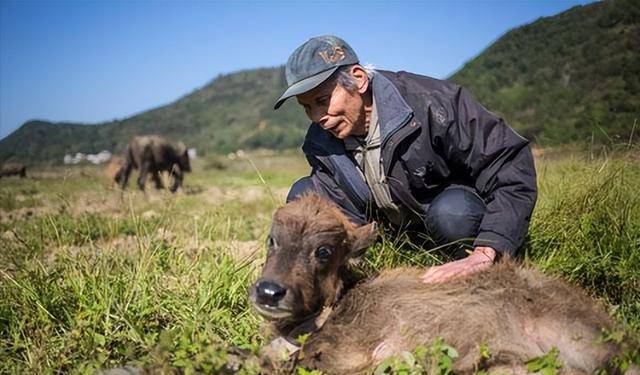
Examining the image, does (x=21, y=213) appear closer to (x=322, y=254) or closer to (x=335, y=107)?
(x=335, y=107)

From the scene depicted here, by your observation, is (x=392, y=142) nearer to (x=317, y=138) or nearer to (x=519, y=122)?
(x=317, y=138)

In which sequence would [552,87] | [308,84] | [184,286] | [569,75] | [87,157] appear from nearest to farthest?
1. [308,84]
2. [184,286]
3. [569,75]
4. [552,87]
5. [87,157]

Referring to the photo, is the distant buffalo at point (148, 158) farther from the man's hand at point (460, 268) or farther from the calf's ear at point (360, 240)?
the man's hand at point (460, 268)

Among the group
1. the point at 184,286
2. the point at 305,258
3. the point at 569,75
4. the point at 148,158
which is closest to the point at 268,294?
the point at 305,258

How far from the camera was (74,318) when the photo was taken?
331 cm

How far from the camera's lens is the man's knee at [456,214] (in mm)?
3674

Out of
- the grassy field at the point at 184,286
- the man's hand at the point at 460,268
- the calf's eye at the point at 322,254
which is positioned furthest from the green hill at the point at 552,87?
the calf's eye at the point at 322,254

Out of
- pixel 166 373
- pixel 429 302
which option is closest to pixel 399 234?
pixel 429 302

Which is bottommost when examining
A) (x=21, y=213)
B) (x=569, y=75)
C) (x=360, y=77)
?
(x=569, y=75)

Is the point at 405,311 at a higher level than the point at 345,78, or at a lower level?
lower

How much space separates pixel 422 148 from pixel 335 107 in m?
0.68

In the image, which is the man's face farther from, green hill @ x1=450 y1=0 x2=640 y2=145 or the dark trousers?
green hill @ x1=450 y1=0 x2=640 y2=145

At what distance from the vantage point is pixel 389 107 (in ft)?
12.1

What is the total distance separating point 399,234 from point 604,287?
1.54m
